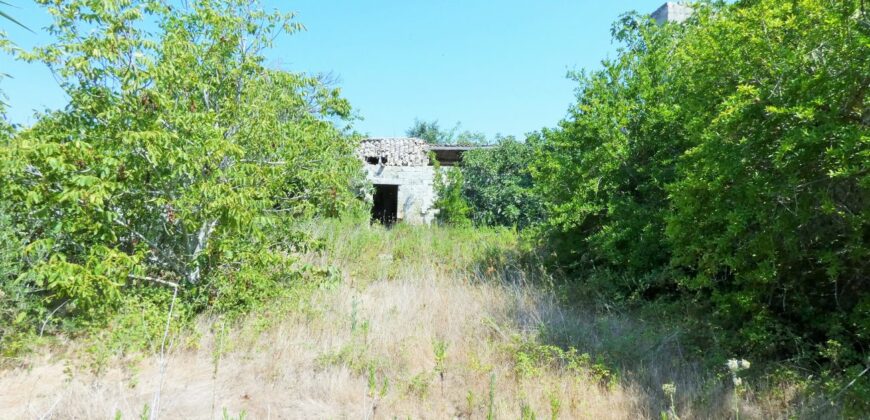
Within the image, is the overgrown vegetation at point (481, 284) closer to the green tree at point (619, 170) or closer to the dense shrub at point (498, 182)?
the green tree at point (619, 170)

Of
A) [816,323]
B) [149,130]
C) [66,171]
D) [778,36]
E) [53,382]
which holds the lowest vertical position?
[53,382]

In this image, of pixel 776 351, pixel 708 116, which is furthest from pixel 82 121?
pixel 776 351

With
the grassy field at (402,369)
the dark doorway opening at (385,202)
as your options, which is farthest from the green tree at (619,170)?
the dark doorway opening at (385,202)

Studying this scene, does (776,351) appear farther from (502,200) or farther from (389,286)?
(502,200)

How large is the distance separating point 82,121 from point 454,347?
13.5 feet

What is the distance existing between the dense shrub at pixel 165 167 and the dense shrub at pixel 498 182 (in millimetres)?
8878

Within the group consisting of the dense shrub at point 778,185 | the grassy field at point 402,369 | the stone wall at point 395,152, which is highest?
the stone wall at point 395,152

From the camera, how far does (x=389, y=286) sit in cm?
687

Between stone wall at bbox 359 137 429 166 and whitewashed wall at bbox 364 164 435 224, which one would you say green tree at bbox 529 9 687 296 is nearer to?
whitewashed wall at bbox 364 164 435 224

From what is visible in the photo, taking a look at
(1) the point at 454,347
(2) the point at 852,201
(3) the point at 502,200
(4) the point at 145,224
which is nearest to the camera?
(2) the point at 852,201

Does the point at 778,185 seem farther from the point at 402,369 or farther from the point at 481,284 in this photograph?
the point at 481,284

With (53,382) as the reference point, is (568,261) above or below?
above

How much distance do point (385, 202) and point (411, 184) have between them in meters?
2.25

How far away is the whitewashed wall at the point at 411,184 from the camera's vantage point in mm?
16203
